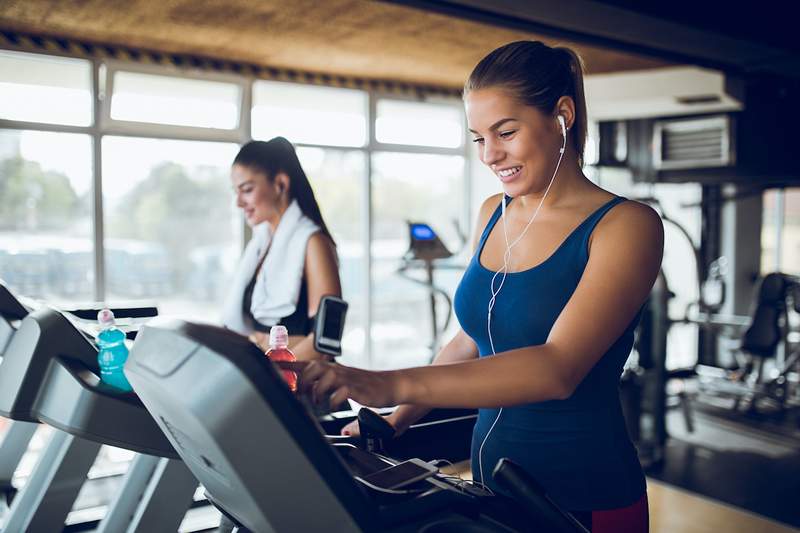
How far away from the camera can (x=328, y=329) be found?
1016 mm

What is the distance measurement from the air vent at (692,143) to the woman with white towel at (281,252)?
4.66 metres

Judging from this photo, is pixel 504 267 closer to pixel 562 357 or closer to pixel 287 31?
pixel 562 357

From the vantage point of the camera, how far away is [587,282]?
1008mm

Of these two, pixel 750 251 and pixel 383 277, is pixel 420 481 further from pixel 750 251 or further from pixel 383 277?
pixel 750 251

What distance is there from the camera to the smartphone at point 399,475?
892 mm

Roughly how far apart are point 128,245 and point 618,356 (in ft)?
15.4

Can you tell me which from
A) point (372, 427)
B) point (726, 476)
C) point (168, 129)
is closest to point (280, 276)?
point (372, 427)

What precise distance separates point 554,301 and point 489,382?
0.22 meters

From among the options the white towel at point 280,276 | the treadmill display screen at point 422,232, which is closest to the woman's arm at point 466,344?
the white towel at point 280,276

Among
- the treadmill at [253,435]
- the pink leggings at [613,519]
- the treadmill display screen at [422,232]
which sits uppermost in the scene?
the treadmill display screen at [422,232]

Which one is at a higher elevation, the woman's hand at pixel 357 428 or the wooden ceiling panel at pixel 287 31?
the wooden ceiling panel at pixel 287 31

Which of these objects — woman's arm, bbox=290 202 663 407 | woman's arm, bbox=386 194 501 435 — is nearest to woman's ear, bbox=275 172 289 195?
woman's arm, bbox=386 194 501 435

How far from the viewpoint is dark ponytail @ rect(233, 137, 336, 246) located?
2.23 meters

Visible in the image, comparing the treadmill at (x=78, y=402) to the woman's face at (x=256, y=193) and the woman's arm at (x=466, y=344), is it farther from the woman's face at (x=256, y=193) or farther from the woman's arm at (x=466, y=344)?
the woman's face at (x=256, y=193)
